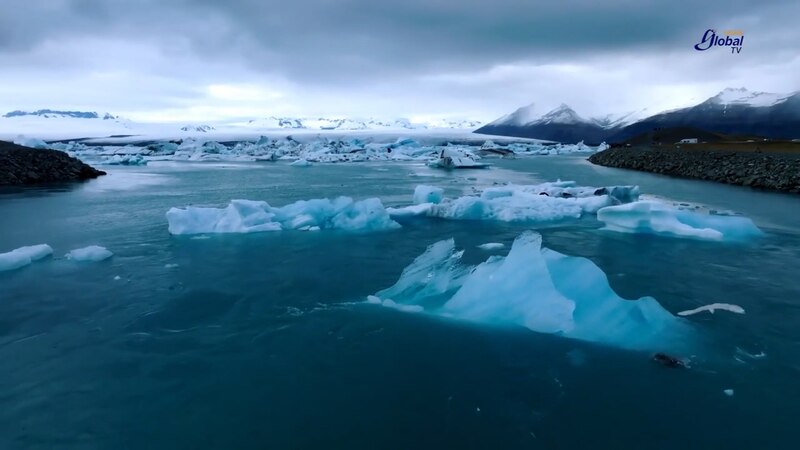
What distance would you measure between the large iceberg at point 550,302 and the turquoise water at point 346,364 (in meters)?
0.21

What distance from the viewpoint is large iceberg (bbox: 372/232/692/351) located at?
15.6 ft

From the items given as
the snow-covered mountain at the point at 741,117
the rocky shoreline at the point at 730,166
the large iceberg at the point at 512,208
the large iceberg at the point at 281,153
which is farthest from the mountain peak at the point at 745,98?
the large iceberg at the point at 512,208

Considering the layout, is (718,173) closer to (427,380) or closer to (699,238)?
(699,238)

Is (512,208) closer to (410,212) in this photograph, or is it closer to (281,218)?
(410,212)

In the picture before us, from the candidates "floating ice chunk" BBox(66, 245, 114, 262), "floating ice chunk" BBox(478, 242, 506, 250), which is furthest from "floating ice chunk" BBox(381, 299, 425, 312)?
"floating ice chunk" BBox(66, 245, 114, 262)

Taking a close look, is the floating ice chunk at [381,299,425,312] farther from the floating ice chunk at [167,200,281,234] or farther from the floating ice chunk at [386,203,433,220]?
the floating ice chunk at [386,203,433,220]

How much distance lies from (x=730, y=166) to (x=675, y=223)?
48.5 feet

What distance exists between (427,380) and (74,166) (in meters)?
24.2

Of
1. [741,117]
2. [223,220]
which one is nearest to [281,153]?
[223,220]

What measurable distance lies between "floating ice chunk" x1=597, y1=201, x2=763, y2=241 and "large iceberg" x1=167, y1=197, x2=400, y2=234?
4610mm

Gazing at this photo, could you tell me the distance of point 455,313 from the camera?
17.2 feet

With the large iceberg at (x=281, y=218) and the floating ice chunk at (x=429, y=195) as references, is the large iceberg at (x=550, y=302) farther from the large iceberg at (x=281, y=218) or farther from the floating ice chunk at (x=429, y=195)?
the floating ice chunk at (x=429, y=195)

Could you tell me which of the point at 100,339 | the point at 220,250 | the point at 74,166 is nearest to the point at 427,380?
the point at 100,339

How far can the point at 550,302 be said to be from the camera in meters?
4.93
